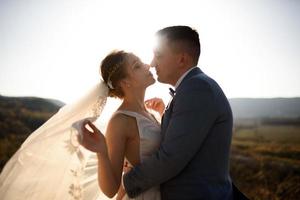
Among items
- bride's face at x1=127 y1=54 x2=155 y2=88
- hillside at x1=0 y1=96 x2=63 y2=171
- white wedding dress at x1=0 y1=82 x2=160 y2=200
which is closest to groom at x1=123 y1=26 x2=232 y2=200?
white wedding dress at x1=0 y1=82 x2=160 y2=200

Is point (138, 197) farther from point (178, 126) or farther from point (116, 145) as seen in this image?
point (178, 126)

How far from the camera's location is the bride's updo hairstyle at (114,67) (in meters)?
4.02

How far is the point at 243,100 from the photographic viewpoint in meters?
25.9

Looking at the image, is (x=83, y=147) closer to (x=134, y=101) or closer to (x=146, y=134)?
(x=146, y=134)

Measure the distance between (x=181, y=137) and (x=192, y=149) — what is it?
0.14 metres

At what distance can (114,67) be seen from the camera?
401 cm

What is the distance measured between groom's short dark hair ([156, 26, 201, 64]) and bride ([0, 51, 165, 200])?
0.51m

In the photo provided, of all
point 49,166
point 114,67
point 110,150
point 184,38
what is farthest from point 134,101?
point 49,166

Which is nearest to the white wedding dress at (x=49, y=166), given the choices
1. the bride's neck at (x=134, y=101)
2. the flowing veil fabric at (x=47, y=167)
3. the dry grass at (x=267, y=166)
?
the flowing veil fabric at (x=47, y=167)

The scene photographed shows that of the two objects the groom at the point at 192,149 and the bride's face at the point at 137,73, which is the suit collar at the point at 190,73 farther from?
the bride's face at the point at 137,73

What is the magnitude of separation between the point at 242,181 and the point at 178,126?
8.23 m

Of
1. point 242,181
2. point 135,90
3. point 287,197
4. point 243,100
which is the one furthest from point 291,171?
point 243,100

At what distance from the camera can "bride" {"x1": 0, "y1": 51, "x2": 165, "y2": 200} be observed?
3.63 meters

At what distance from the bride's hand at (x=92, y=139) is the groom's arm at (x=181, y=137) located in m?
0.36
